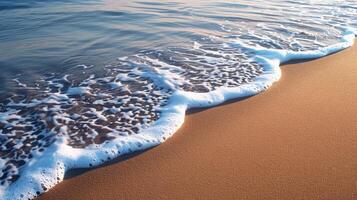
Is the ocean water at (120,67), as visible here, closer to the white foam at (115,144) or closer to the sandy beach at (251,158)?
the white foam at (115,144)

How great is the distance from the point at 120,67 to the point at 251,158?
7.31ft

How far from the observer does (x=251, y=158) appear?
2.70m

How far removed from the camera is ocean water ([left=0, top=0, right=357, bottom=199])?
9.31 ft

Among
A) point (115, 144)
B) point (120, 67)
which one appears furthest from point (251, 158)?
point (120, 67)

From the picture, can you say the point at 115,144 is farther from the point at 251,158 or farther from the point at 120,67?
the point at 120,67

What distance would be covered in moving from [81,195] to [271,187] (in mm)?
1199

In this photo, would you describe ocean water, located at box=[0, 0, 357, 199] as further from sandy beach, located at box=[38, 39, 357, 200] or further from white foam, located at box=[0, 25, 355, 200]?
sandy beach, located at box=[38, 39, 357, 200]

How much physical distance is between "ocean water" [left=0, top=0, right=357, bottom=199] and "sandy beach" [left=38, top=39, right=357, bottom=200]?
17 cm

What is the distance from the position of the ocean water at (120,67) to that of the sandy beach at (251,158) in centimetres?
17

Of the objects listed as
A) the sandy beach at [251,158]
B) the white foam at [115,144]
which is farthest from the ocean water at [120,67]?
the sandy beach at [251,158]

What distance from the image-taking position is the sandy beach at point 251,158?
2.38 meters

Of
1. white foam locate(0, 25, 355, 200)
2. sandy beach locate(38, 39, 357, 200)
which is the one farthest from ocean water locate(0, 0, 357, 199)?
sandy beach locate(38, 39, 357, 200)

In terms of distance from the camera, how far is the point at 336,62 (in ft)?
15.4

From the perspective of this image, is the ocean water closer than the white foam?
No
